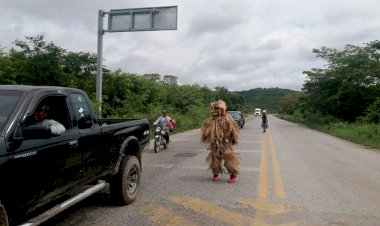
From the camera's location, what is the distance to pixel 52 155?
4.12 metres

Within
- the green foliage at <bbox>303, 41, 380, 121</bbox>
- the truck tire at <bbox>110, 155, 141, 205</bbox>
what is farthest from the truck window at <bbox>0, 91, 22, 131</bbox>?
the green foliage at <bbox>303, 41, 380, 121</bbox>

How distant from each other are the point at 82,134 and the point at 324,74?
1703 inches

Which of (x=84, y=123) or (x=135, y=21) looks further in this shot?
(x=135, y=21)

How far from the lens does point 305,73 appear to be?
4831cm

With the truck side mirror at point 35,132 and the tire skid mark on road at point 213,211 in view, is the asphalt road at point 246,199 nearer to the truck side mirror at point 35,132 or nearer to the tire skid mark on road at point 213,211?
the tire skid mark on road at point 213,211

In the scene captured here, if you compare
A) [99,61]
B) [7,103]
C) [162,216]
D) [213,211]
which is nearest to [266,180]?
[213,211]

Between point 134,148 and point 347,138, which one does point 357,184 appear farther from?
point 347,138

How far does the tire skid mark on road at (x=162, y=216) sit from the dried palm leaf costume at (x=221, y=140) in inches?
99.3

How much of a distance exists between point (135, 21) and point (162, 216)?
47.2ft

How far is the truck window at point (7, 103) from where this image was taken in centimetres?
378

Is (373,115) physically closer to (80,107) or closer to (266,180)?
(266,180)

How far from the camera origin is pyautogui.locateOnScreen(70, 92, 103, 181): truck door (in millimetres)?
4953

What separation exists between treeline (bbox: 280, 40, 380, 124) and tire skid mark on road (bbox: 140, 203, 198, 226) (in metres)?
33.0

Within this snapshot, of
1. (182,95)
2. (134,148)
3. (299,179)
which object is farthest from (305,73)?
(134,148)
